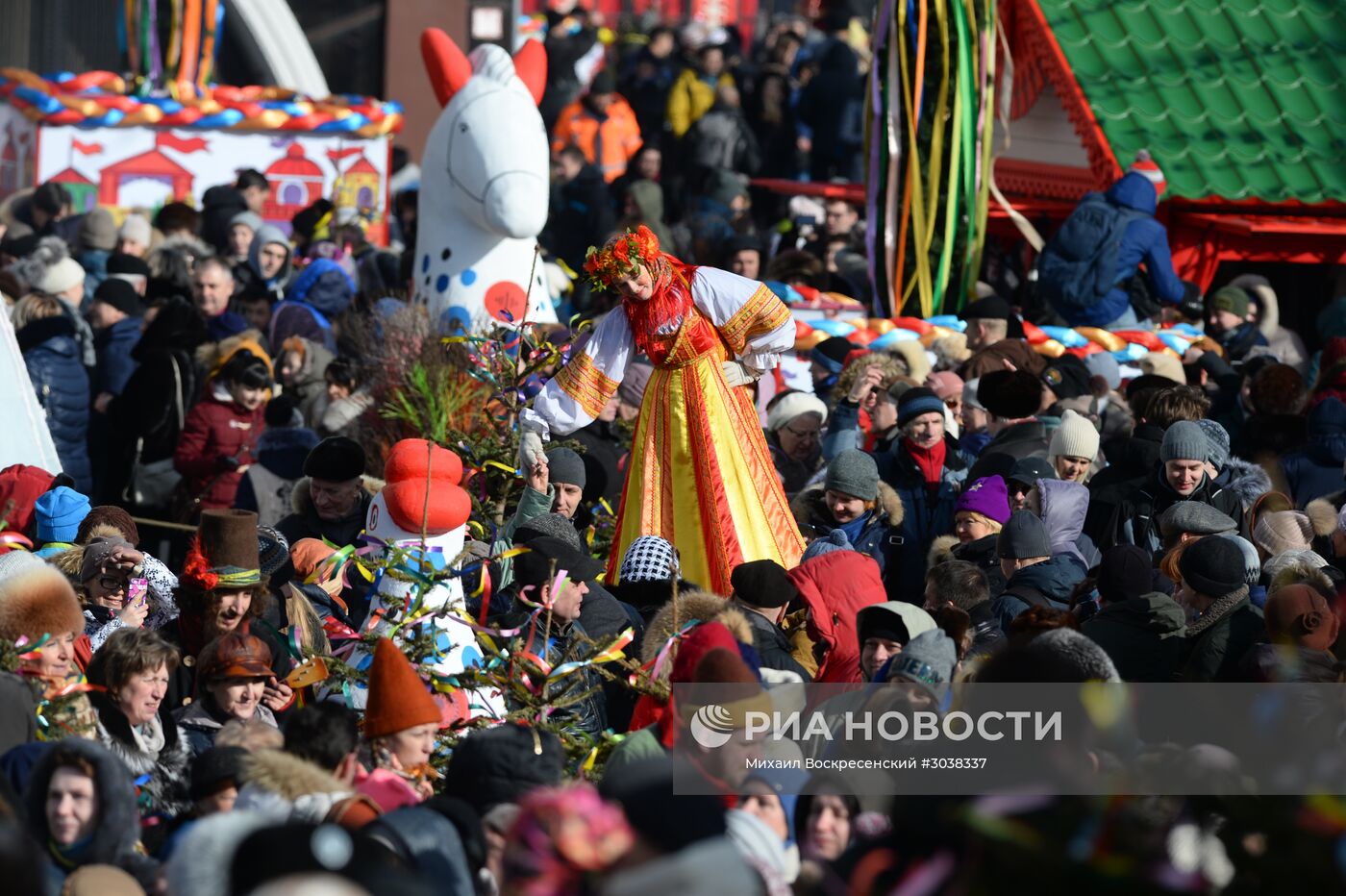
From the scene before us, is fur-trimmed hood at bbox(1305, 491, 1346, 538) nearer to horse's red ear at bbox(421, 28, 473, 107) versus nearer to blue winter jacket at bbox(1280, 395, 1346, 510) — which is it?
blue winter jacket at bbox(1280, 395, 1346, 510)

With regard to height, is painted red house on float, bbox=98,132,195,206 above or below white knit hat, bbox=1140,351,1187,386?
below

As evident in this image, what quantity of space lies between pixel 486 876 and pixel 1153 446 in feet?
12.9

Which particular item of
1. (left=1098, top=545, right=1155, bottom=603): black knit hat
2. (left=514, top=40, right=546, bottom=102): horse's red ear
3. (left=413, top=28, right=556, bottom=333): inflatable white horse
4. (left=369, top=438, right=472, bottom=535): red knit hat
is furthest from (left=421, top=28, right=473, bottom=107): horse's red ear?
(left=1098, top=545, right=1155, bottom=603): black knit hat

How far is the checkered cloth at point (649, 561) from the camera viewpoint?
20.7 feet

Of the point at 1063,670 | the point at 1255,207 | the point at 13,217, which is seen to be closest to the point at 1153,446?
the point at 1063,670

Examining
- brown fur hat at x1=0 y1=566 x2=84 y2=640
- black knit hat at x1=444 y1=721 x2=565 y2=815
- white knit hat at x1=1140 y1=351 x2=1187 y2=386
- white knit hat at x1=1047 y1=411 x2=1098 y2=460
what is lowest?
white knit hat at x1=1140 y1=351 x2=1187 y2=386

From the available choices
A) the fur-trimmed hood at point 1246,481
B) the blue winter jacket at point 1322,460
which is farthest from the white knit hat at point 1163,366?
the fur-trimmed hood at point 1246,481

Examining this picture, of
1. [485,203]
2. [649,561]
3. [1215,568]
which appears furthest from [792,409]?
[1215,568]

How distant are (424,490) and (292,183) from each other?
32.1 ft

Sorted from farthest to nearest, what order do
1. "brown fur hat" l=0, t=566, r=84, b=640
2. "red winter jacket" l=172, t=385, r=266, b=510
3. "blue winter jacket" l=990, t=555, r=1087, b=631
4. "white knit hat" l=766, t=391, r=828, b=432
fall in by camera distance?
"red winter jacket" l=172, t=385, r=266, b=510, "white knit hat" l=766, t=391, r=828, b=432, "blue winter jacket" l=990, t=555, r=1087, b=631, "brown fur hat" l=0, t=566, r=84, b=640

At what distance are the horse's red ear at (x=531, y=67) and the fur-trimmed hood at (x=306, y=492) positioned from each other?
140 inches

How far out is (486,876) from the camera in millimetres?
4203

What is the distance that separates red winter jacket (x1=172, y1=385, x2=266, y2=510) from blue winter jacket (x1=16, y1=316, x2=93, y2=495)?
93cm

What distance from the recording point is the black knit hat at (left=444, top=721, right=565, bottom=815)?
440 cm
